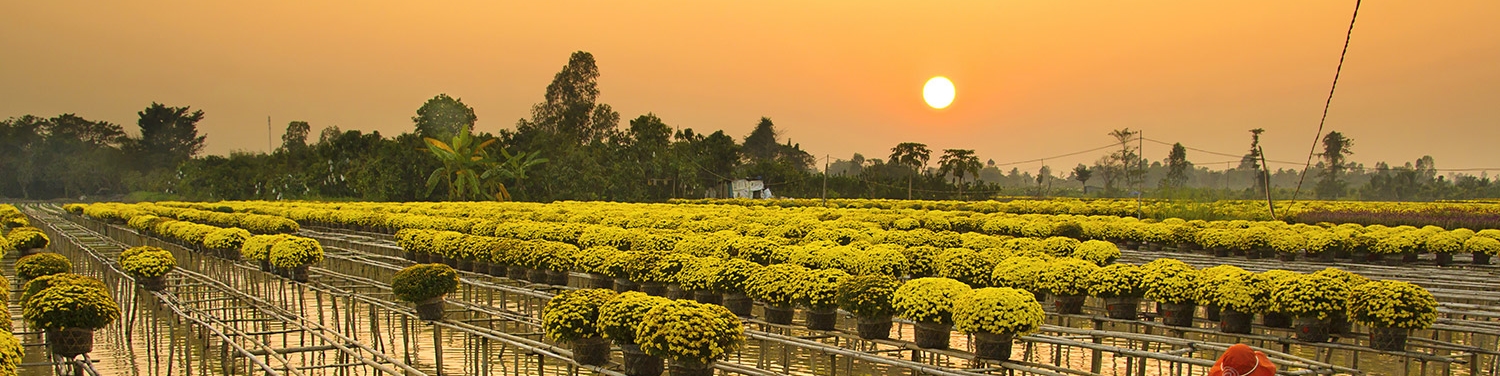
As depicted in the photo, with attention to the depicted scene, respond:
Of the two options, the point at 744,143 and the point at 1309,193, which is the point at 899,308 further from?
the point at 744,143

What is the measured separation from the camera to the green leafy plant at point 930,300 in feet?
41.1

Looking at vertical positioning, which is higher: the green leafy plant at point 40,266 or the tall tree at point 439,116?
the tall tree at point 439,116

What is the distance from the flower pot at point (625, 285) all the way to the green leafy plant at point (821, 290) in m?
4.88

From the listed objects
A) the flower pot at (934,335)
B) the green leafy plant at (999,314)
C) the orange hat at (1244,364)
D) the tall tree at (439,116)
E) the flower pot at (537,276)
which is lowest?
the flower pot at (537,276)

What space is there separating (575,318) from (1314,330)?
31.7 ft

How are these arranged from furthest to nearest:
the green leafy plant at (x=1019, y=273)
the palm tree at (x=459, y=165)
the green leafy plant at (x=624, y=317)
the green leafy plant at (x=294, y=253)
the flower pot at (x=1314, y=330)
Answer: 1. the palm tree at (x=459, y=165)
2. the green leafy plant at (x=294, y=253)
3. the green leafy plant at (x=1019, y=273)
4. the flower pot at (x=1314, y=330)
5. the green leafy plant at (x=624, y=317)

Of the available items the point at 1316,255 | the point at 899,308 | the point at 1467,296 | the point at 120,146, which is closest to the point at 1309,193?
the point at 1316,255

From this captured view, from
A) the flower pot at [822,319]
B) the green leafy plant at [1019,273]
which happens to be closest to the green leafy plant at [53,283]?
the flower pot at [822,319]

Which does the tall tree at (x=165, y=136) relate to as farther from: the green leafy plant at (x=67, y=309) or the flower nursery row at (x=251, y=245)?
the green leafy plant at (x=67, y=309)

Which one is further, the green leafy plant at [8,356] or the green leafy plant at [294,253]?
the green leafy plant at [294,253]

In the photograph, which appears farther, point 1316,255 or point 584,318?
point 1316,255

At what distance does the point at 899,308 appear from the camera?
13.1 m

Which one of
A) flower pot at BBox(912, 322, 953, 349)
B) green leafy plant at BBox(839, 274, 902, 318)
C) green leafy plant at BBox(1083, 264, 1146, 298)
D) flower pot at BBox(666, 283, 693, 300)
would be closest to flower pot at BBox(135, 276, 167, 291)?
flower pot at BBox(666, 283, 693, 300)

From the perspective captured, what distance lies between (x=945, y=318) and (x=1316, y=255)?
716 inches
